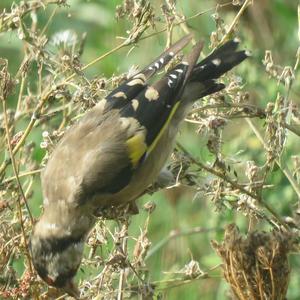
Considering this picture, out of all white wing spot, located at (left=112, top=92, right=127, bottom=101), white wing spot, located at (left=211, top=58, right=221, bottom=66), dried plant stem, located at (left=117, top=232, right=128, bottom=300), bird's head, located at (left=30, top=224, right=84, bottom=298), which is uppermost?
white wing spot, located at (left=211, top=58, right=221, bottom=66)

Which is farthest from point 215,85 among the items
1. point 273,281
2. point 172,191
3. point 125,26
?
point 172,191

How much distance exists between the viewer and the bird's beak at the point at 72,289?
184 inches

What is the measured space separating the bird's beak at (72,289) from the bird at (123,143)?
431 mm

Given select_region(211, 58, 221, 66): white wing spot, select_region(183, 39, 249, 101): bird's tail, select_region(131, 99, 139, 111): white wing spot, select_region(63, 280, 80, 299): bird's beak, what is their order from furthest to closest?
select_region(131, 99, 139, 111): white wing spot
select_region(211, 58, 221, 66): white wing spot
select_region(183, 39, 249, 101): bird's tail
select_region(63, 280, 80, 299): bird's beak

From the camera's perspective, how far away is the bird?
5.29 metres

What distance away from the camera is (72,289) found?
4.73m

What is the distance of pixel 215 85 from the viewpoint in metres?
5.22

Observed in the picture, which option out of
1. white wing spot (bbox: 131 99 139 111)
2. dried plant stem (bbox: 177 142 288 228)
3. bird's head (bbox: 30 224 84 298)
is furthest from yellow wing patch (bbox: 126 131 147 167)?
dried plant stem (bbox: 177 142 288 228)

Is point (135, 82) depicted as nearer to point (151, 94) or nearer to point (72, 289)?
point (151, 94)

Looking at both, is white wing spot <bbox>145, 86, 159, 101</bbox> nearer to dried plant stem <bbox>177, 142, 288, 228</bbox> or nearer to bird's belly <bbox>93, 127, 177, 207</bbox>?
bird's belly <bbox>93, 127, 177, 207</bbox>

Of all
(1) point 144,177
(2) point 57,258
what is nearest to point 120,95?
(1) point 144,177

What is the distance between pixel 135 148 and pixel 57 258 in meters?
0.73

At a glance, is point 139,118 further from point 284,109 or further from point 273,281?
point 273,281

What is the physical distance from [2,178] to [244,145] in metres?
1.90
